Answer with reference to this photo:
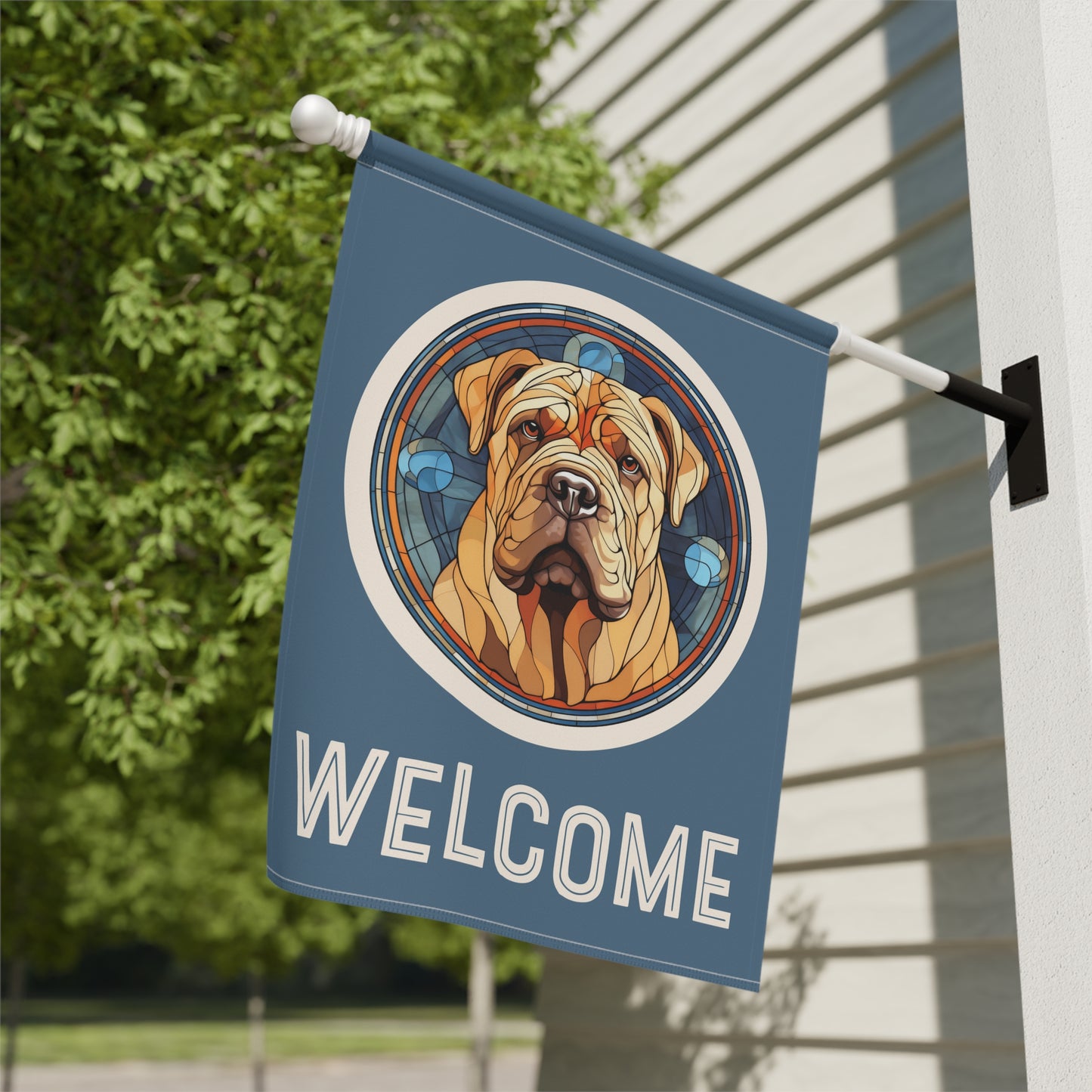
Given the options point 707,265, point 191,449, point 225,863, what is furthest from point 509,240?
point 225,863

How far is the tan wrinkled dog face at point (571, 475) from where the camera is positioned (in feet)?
9.00

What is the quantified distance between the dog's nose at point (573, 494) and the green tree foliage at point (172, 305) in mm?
2567

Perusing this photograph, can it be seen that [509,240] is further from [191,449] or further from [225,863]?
[225,863]

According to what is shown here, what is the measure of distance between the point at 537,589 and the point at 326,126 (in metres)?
1.07

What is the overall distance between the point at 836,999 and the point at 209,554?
349cm

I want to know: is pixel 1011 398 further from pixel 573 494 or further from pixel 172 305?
pixel 172 305

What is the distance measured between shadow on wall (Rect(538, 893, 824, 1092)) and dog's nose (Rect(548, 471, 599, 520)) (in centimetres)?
342

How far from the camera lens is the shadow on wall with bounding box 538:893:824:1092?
18.5 feet

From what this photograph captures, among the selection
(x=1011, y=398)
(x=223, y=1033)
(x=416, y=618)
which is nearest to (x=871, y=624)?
(x=1011, y=398)

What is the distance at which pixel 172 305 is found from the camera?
5609 mm

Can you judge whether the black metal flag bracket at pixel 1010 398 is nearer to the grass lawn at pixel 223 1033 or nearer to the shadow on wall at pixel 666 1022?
the shadow on wall at pixel 666 1022

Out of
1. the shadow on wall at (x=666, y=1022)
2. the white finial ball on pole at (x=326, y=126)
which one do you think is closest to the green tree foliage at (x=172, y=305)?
the shadow on wall at (x=666, y=1022)

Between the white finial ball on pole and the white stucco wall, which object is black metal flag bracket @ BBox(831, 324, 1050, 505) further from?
the white finial ball on pole

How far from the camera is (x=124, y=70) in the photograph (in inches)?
221
